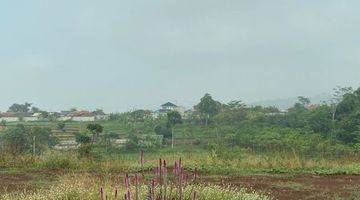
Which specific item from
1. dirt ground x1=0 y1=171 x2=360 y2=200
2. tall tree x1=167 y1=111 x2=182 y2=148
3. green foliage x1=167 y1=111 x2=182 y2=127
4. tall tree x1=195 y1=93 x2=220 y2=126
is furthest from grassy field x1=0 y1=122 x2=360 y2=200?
tall tree x1=195 y1=93 x2=220 y2=126

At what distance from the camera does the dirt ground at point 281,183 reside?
1188cm

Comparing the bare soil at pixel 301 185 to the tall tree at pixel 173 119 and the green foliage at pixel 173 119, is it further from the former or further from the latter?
the green foliage at pixel 173 119

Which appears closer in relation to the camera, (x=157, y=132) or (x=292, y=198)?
(x=292, y=198)

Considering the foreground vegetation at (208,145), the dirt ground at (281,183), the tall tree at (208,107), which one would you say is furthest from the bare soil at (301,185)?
the tall tree at (208,107)

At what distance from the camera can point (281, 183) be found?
1363cm

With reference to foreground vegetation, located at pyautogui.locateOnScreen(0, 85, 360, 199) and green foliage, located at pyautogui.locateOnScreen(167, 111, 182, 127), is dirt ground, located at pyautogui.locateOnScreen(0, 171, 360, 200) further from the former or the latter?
green foliage, located at pyautogui.locateOnScreen(167, 111, 182, 127)

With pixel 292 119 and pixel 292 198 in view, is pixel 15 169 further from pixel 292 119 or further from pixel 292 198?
pixel 292 119

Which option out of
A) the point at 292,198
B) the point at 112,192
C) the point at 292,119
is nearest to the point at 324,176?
the point at 292,198

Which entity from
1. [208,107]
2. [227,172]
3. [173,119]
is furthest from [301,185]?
[208,107]

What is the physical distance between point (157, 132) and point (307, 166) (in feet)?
116

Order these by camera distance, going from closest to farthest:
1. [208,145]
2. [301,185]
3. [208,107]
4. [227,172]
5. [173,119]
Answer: [301,185], [227,172], [208,145], [173,119], [208,107]

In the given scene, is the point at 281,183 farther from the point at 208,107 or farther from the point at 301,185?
the point at 208,107

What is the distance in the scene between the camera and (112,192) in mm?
8711

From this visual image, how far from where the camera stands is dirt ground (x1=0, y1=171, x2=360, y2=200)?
1188cm
